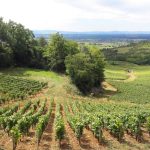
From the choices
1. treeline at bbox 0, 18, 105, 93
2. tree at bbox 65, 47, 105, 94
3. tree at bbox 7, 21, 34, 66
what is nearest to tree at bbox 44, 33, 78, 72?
treeline at bbox 0, 18, 105, 93

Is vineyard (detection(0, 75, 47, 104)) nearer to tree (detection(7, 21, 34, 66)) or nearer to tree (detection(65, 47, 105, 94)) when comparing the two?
tree (detection(65, 47, 105, 94))

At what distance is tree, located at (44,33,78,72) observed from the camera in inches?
4028

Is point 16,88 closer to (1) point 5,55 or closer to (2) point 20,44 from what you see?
(1) point 5,55

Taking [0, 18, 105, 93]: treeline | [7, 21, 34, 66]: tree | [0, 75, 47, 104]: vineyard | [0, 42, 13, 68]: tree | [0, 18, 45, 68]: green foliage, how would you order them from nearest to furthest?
[0, 75, 47, 104]: vineyard < [0, 42, 13, 68]: tree < [0, 18, 105, 93]: treeline < [0, 18, 45, 68]: green foliage < [7, 21, 34, 66]: tree

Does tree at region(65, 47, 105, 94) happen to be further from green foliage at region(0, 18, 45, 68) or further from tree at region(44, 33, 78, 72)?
green foliage at region(0, 18, 45, 68)

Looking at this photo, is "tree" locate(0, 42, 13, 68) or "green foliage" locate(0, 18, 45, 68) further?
"green foliage" locate(0, 18, 45, 68)

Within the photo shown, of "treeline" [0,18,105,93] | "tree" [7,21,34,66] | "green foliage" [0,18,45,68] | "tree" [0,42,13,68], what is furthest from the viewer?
"tree" [7,21,34,66]

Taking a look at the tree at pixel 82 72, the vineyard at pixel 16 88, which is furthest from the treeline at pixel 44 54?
the vineyard at pixel 16 88

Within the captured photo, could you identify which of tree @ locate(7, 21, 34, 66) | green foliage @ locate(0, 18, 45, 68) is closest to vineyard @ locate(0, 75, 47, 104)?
green foliage @ locate(0, 18, 45, 68)

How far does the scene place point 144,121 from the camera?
36.9m

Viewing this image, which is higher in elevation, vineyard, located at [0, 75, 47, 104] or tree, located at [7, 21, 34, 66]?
tree, located at [7, 21, 34, 66]

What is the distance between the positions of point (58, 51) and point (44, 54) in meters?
5.19

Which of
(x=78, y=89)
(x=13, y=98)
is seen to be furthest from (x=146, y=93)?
(x=13, y=98)

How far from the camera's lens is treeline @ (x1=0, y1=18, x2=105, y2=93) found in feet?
301
